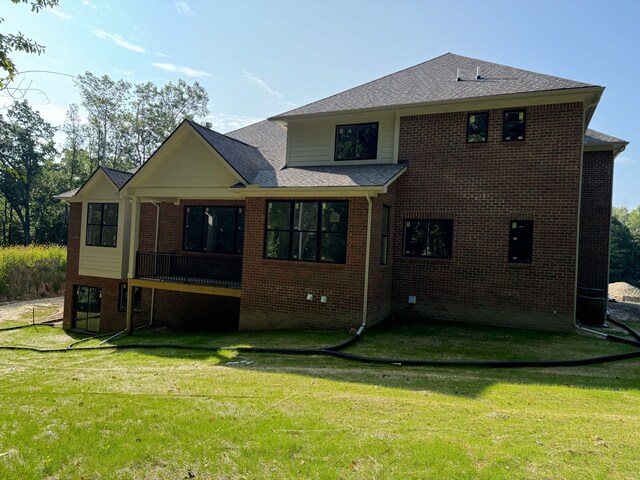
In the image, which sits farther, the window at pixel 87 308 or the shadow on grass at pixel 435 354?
the window at pixel 87 308

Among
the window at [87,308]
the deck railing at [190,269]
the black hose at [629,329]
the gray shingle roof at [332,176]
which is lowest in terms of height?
the window at [87,308]

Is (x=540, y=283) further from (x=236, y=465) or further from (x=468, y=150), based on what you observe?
(x=236, y=465)

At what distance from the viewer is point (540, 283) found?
11.1 meters

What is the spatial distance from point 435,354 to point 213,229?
947 centimetres

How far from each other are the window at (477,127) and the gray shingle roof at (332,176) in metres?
2.13

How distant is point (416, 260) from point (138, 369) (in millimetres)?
8162

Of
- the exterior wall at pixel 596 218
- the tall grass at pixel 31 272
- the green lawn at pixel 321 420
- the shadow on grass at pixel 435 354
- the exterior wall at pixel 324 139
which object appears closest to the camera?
the green lawn at pixel 321 420

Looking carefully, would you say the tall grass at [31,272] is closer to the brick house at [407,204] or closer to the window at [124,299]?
the window at [124,299]

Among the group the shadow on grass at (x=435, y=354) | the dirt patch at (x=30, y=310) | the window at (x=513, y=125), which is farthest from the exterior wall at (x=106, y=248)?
the window at (x=513, y=125)

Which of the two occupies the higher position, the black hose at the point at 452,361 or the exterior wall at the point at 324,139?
the exterior wall at the point at 324,139

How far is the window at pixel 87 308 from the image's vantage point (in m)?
16.9

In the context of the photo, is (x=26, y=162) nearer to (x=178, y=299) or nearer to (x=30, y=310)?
(x=30, y=310)

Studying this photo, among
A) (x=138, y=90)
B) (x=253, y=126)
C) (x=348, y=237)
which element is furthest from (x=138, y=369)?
(x=138, y=90)

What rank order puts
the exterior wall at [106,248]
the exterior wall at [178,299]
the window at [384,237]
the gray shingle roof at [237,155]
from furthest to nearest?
the exterior wall at [106,248], the exterior wall at [178,299], the gray shingle roof at [237,155], the window at [384,237]
